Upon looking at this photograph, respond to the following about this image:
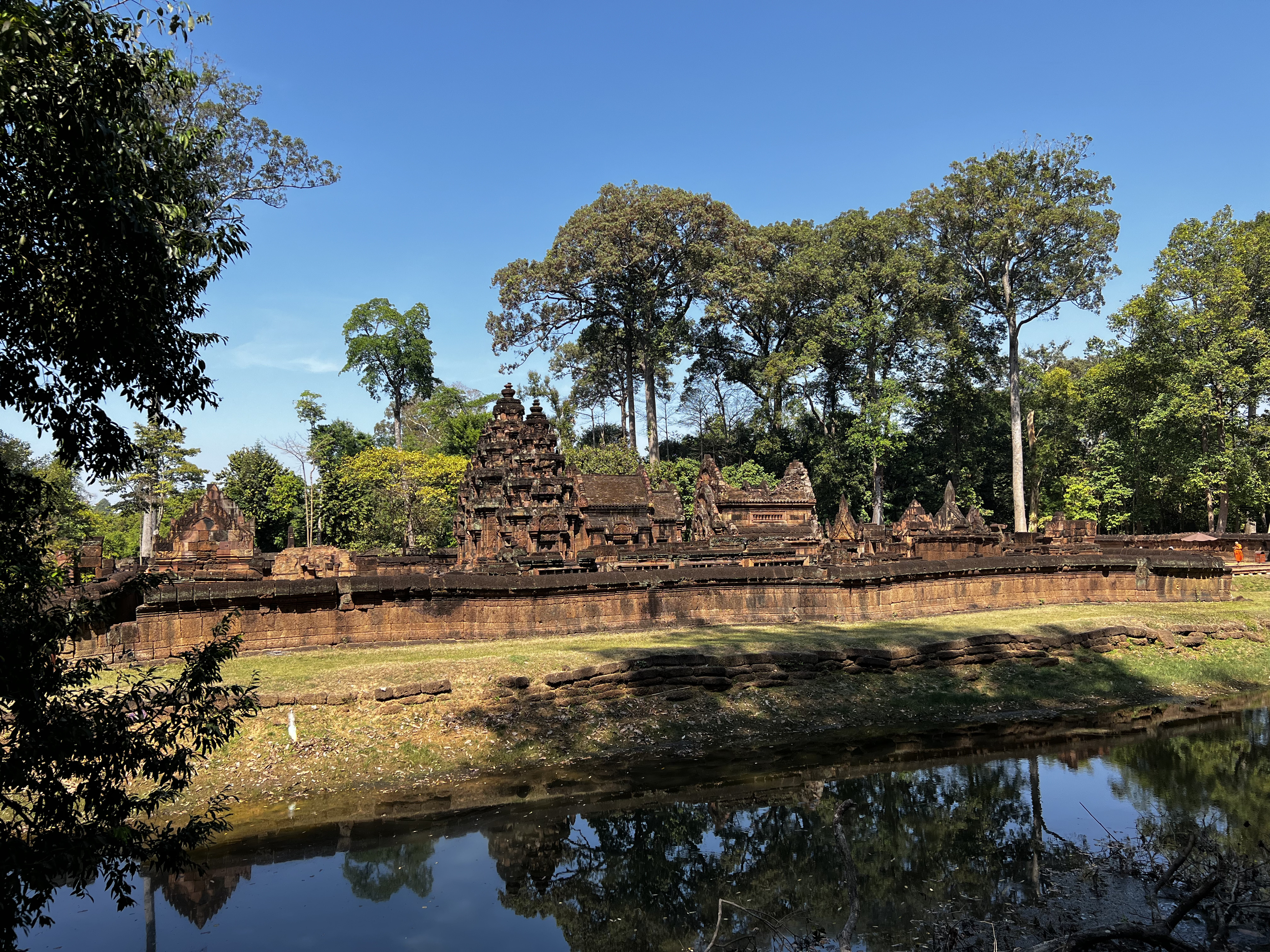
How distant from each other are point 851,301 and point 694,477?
46.5 feet

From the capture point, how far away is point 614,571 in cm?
2022

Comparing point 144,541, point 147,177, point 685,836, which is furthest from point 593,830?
point 144,541

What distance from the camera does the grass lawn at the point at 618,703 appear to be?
488 inches

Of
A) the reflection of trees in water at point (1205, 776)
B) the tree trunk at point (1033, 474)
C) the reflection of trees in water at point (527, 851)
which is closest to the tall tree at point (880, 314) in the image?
the tree trunk at point (1033, 474)

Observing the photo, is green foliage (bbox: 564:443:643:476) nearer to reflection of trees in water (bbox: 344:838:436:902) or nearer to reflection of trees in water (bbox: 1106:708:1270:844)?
reflection of trees in water (bbox: 1106:708:1270:844)

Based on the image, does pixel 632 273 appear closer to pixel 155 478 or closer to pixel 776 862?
pixel 155 478

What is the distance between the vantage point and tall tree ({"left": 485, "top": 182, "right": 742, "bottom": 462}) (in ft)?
169

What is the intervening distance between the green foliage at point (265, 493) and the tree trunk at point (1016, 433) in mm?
43374

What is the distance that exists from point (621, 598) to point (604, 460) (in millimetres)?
33616

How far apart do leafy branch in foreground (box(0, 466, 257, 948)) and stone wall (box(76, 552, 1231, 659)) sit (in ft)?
32.6

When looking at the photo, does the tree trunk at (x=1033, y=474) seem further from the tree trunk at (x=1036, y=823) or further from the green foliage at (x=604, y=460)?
the tree trunk at (x=1036, y=823)

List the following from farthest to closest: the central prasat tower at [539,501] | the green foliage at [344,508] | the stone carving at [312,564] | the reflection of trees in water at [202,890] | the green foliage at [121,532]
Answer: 1. the green foliage at [121,532]
2. the green foliage at [344,508]
3. the central prasat tower at [539,501]
4. the stone carving at [312,564]
5. the reflection of trees in water at [202,890]

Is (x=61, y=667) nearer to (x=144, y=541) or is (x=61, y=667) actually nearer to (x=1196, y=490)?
(x=144, y=541)

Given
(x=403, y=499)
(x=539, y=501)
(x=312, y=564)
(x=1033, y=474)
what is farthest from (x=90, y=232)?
(x=1033, y=474)
